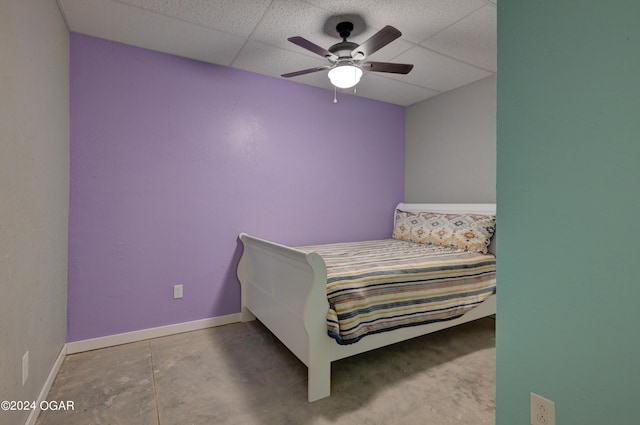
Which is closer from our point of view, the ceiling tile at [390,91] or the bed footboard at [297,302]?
the bed footboard at [297,302]

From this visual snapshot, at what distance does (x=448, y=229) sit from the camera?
3100mm

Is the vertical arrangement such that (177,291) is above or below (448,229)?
below

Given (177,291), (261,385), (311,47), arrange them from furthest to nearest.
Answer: (177,291) → (311,47) → (261,385)

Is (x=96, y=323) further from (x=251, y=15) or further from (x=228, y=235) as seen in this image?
(x=251, y=15)

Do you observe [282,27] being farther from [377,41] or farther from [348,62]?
[377,41]

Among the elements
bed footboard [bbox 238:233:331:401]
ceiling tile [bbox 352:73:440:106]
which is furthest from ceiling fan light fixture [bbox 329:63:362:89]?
bed footboard [bbox 238:233:331:401]

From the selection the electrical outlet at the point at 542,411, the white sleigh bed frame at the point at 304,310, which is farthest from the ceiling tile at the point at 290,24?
the electrical outlet at the point at 542,411

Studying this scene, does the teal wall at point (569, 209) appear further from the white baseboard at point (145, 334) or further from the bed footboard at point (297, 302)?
the white baseboard at point (145, 334)

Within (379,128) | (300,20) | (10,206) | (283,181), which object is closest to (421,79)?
(379,128)

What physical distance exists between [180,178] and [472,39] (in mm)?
2640

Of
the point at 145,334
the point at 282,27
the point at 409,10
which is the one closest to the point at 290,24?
the point at 282,27

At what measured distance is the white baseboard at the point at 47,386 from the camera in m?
1.51

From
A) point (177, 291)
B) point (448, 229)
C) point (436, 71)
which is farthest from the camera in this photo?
point (448, 229)

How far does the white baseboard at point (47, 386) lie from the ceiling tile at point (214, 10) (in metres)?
2.34
